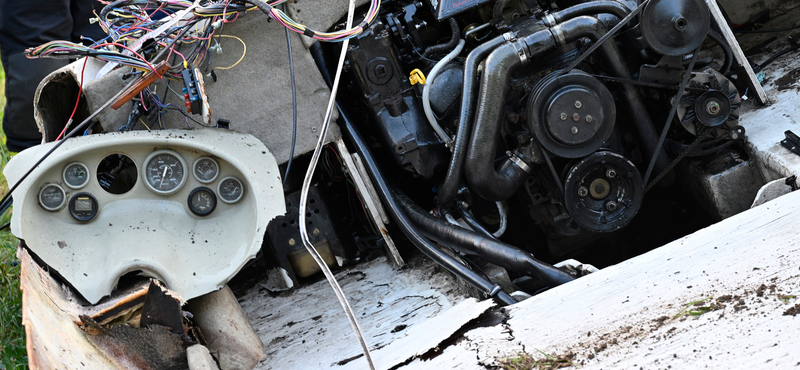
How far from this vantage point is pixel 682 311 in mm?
1661

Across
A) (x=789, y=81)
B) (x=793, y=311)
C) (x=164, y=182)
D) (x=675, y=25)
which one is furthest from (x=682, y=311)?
(x=164, y=182)

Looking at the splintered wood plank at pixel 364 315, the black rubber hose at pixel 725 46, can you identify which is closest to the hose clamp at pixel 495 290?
the splintered wood plank at pixel 364 315

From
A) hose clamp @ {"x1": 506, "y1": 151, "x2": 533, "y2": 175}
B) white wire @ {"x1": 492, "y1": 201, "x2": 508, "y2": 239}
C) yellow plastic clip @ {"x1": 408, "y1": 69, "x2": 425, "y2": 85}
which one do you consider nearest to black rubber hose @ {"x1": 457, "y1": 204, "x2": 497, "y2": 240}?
white wire @ {"x1": 492, "y1": 201, "x2": 508, "y2": 239}

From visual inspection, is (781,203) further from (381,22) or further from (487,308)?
(381,22)

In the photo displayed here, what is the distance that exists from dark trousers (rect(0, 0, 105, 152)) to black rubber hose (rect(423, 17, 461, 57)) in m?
2.48

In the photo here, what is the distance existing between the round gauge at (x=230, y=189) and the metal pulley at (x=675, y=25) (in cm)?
170

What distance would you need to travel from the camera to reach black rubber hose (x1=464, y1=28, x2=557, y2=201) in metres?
2.34

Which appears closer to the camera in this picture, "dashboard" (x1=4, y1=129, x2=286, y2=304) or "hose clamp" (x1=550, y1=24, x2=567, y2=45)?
"dashboard" (x1=4, y1=129, x2=286, y2=304)

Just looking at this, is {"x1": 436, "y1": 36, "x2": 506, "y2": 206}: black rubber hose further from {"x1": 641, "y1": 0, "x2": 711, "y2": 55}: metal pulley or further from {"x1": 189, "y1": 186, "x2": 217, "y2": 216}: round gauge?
{"x1": 189, "y1": 186, "x2": 217, "y2": 216}: round gauge

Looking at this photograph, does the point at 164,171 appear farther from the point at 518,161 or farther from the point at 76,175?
the point at 518,161

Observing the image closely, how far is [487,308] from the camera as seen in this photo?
192cm

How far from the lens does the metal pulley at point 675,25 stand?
2.30 metres

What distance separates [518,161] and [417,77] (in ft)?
1.79

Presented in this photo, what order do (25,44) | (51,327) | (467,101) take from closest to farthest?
1. (51,327)
2. (467,101)
3. (25,44)
